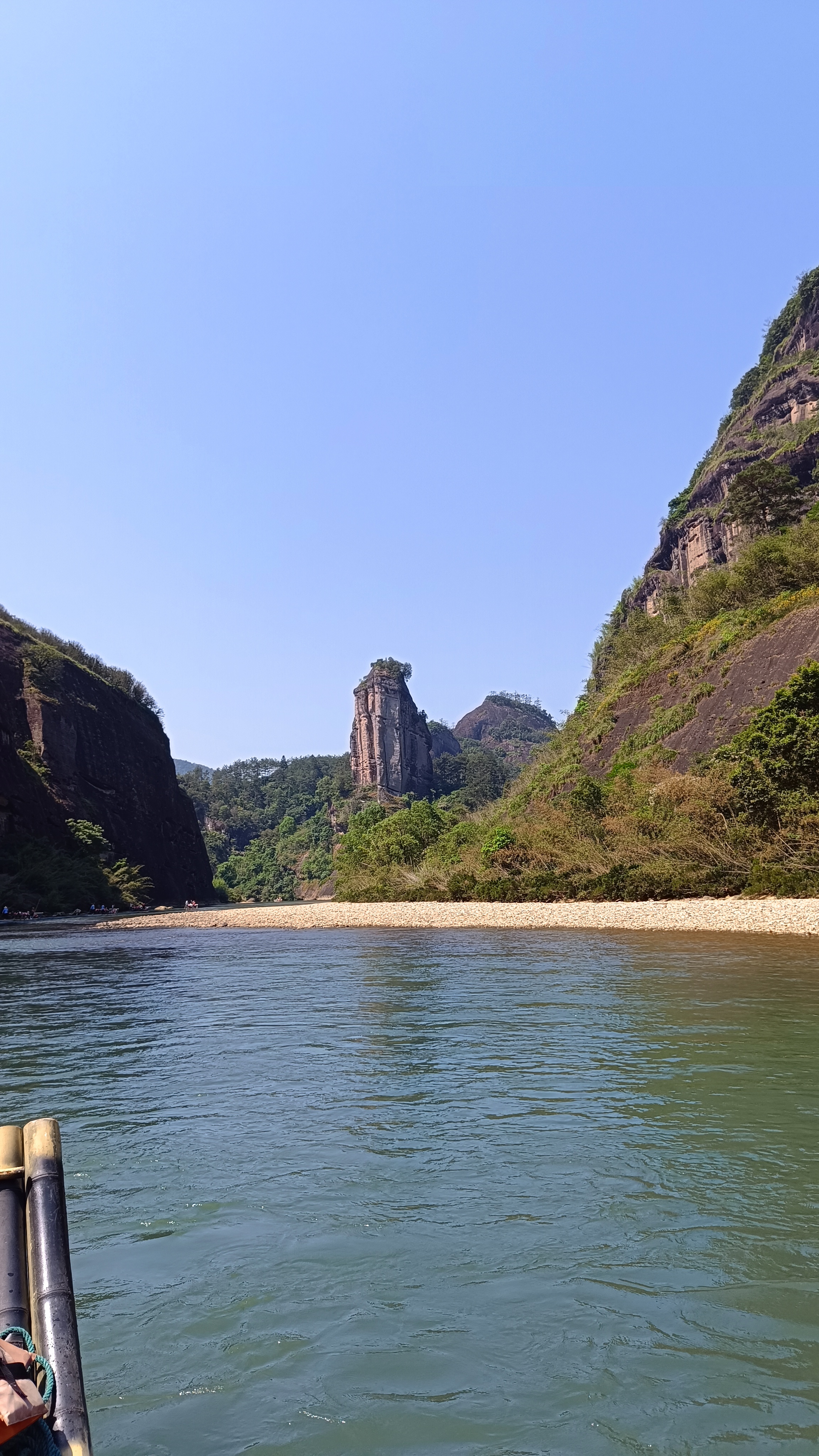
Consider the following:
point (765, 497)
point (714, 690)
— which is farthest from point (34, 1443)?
point (765, 497)

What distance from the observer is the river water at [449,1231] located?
11.4 feet

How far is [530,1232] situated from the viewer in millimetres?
5172

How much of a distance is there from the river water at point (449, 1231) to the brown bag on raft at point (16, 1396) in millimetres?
1211

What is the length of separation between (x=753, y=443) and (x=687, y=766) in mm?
61130

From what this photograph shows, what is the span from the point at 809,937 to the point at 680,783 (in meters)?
14.1

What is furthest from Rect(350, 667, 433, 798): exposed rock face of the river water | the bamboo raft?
the bamboo raft

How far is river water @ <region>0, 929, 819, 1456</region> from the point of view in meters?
3.48

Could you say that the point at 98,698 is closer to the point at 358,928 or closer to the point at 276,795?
the point at 358,928

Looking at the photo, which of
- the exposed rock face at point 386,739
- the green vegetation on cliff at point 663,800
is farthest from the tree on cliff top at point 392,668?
the green vegetation on cliff at point 663,800

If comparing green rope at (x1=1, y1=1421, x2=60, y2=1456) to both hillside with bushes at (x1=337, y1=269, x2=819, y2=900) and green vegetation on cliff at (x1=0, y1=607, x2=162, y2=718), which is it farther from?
green vegetation on cliff at (x1=0, y1=607, x2=162, y2=718)

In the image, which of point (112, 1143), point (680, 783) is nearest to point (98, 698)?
point (680, 783)

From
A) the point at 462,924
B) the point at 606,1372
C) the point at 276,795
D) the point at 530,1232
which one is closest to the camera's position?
the point at 606,1372

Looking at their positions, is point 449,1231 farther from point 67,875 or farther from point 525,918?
point 67,875

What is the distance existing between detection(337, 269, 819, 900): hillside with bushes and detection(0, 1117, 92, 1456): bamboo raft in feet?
91.8
